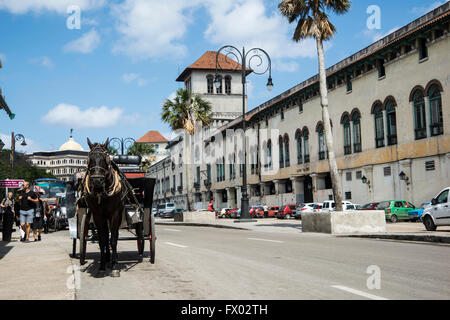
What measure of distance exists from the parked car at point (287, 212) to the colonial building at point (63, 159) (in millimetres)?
154362

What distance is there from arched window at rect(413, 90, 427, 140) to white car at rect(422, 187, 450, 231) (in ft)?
45.0

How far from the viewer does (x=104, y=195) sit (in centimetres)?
801

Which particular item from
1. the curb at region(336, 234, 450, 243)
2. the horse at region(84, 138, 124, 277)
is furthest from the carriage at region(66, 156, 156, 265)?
the curb at region(336, 234, 450, 243)

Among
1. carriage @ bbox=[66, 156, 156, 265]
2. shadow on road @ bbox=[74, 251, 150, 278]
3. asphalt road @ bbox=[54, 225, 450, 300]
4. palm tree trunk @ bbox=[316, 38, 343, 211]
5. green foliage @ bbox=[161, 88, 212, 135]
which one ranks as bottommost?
asphalt road @ bbox=[54, 225, 450, 300]

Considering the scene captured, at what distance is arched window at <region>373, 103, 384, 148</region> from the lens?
38.8 metres

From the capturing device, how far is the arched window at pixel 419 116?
3409 centimetres

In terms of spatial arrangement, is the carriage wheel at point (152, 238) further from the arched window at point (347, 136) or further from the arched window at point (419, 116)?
→ the arched window at point (347, 136)

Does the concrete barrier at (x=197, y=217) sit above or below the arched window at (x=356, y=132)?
below

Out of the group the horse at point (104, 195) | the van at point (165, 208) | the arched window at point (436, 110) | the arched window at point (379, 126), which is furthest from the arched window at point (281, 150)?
the horse at point (104, 195)

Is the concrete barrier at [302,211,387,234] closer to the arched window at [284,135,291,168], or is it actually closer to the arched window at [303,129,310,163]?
the arched window at [303,129,310,163]

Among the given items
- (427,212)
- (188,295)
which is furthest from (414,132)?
(188,295)
